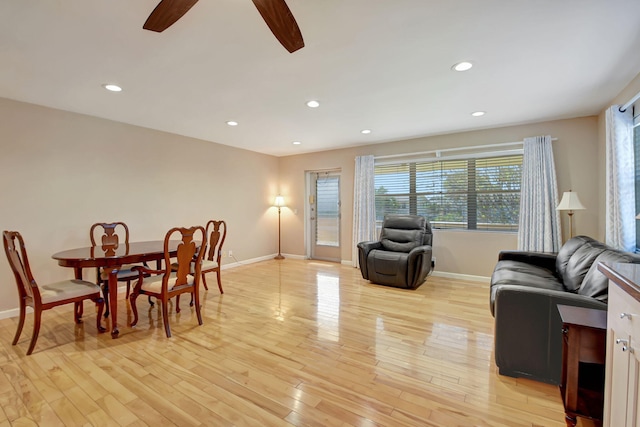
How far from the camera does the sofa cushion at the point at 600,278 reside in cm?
175

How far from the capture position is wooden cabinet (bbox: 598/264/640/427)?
959 mm

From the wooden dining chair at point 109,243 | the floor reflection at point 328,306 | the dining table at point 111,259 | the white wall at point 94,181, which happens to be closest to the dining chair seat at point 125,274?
the wooden dining chair at point 109,243

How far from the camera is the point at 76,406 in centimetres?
170

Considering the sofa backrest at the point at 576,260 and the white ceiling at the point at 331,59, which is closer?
the white ceiling at the point at 331,59

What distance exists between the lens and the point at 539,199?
389 centimetres

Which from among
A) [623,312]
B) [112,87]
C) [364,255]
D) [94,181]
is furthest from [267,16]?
[94,181]

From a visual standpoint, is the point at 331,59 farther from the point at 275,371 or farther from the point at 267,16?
the point at 275,371

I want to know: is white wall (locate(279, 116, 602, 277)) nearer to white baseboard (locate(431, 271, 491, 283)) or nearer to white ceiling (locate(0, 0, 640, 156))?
white baseboard (locate(431, 271, 491, 283))

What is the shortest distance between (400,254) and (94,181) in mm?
4263

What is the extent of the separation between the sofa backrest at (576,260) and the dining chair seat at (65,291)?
4.12m

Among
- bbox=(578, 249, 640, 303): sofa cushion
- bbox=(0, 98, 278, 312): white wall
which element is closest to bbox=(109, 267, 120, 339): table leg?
bbox=(0, 98, 278, 312): white wall

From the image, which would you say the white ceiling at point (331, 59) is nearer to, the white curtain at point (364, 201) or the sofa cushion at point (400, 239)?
the white curtain at point (364, 201)

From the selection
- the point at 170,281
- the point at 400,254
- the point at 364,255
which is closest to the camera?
the point at 170,281

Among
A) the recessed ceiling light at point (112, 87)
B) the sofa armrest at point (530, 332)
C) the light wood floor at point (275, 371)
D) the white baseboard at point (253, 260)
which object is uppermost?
the recessed ceiling light at point (112, 87)
